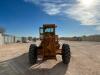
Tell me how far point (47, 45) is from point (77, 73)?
11.2 feet

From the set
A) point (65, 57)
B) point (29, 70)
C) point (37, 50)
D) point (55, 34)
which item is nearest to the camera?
point (29, 70)

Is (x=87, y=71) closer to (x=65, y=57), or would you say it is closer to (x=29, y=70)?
(x=65, y=57)

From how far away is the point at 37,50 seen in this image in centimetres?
1305

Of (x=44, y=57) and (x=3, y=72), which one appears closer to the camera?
(x=3, y=72)

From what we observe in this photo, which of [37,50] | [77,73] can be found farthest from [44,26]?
[77,73]

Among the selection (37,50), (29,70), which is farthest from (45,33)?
(29,70)

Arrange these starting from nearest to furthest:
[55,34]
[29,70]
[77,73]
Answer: [77,73] < [29,70] < [55,34]

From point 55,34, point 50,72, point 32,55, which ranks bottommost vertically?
point 50,72

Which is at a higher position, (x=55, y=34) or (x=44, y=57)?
(x=55, y=34)

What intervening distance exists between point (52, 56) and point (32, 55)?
1.41 metres

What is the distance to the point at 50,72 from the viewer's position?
10148 mm

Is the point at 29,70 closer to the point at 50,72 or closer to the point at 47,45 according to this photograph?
the point at 50,72

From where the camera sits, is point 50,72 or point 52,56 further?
point 52,56

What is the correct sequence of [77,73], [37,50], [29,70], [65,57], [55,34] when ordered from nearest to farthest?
1. [77,73]
2. [29,70]
3. [65,57]
4. [37,50]
5. [55,34]
